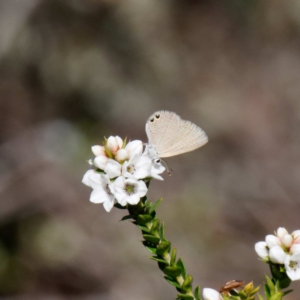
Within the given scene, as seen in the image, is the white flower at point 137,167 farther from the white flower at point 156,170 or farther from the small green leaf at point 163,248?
the small green leaf at point 163,248

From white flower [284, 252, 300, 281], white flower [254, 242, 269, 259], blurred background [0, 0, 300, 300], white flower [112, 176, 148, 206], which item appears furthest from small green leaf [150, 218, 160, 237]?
blurred background [0, 0, 300, 300]

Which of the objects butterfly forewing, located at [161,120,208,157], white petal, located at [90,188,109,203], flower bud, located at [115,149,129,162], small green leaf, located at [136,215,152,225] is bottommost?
small green leaf, located at [136,215,152,225]

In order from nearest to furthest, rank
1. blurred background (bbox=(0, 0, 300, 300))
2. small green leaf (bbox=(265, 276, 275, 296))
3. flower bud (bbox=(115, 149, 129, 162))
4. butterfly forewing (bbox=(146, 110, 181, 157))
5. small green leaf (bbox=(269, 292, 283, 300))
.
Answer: small green leaf (bbox=(269, 292, 283, 300))
small green leaf (bbox=(265, 276, 275, 296))
flower bud (bbox=(115, 149, 129, 162))
butterfly forewing (bbox=(146, 110, 181, 157))
blurred background (bbox=(0, 0, 300, 300))

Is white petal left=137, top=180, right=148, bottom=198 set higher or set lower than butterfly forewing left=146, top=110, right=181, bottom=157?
lower

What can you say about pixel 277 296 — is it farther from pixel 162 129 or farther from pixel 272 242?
pixel 162 129

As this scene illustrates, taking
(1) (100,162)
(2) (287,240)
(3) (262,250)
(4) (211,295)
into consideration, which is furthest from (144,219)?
(2) (287,240)

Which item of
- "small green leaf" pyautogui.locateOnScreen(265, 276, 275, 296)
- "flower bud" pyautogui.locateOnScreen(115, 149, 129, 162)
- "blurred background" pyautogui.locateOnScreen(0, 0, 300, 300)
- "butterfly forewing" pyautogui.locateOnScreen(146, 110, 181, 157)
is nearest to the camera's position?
"small green leaf" pyautogui.locateOnScreen(265, 276, 275, 296)

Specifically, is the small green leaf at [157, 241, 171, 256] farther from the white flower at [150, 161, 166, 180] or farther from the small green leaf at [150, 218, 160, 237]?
the white flower at [150, 161, 166, 180]
